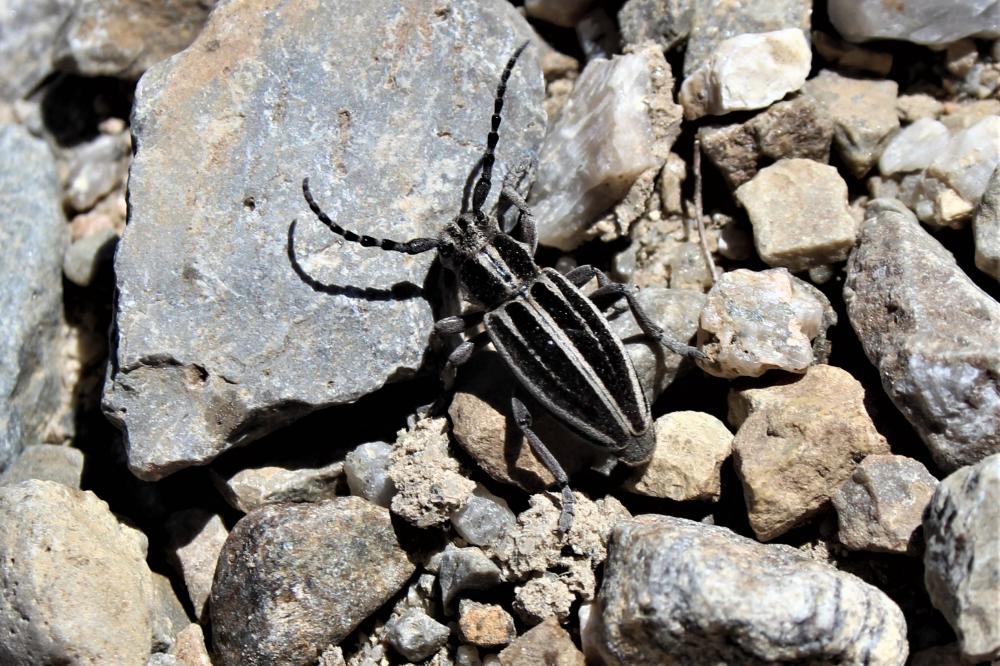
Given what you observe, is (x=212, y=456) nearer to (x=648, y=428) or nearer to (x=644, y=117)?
(x=648, y=428)

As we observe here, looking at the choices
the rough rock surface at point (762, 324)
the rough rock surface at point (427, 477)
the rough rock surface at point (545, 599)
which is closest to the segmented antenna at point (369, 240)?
the rough rock surface at point (427, 477)

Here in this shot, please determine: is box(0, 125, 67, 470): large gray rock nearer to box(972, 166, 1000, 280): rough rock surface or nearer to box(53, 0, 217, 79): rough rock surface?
box(53, 0, 217, 79): rough rock surface

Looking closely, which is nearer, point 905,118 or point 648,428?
point 648,428

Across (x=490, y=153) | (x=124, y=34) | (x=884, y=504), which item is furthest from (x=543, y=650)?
(x=124, y=34)

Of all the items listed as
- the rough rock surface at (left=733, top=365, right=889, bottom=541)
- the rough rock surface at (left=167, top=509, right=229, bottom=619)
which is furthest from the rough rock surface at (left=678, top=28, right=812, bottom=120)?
the rough rock surface at (left=167, top=509, right=229, bottom=619)

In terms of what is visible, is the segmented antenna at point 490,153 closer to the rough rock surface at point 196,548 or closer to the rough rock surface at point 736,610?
the rough rock surface at point 736,610

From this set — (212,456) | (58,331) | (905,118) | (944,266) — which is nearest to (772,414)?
(944,266)
